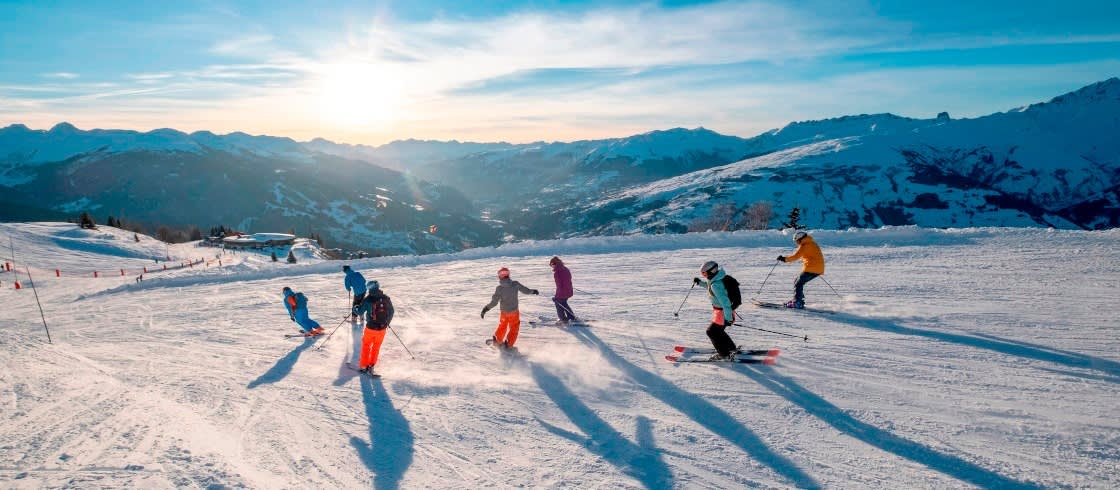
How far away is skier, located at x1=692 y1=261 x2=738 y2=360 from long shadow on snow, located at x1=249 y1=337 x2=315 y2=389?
799 cm

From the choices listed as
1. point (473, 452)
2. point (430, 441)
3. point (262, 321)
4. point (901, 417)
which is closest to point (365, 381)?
point (430, 441)

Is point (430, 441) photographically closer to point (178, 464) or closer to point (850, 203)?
point (178, 464)

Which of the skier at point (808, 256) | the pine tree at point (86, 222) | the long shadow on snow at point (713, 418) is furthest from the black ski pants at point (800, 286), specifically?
the pine tree at point (86, 222)

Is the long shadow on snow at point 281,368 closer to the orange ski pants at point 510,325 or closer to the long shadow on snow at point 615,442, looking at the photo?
the orange ski pants at point 510,325

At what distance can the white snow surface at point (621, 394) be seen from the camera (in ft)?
20.9

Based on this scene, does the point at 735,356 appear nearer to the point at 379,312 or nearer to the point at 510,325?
the point at 510,325

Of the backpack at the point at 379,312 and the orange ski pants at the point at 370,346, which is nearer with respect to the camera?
the backpack at the point at 379,312

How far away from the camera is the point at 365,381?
385 inches

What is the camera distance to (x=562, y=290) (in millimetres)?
12406

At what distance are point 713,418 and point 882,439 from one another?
2.02 meters

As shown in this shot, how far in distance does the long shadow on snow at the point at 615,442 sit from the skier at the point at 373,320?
11.0 ft

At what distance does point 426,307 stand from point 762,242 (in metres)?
13.8

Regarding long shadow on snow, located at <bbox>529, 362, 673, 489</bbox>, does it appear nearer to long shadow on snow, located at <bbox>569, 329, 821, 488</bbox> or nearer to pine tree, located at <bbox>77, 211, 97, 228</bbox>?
long shadow on snow, located at <bbox>569, 329, 821, 488</bbox>

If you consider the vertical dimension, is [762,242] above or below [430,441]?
above
